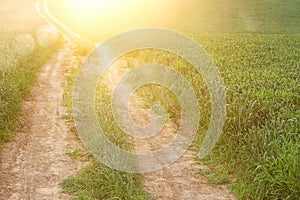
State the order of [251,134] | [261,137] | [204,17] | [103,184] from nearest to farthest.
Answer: [103,184]
[261,137]
[251,134]
[204,17]

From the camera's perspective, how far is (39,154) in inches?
445

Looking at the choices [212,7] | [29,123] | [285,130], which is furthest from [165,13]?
[285,130]

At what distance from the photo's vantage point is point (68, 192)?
31.0 feet

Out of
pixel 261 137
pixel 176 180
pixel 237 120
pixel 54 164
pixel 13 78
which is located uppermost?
pixel 13 78

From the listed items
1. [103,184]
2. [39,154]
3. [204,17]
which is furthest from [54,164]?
[204,17]

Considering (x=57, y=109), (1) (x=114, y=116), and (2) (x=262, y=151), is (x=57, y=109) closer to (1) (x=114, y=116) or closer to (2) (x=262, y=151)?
(1) (x=114, y=116)

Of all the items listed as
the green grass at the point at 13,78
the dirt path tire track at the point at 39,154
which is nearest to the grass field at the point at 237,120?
the green grass at the point at 13,78

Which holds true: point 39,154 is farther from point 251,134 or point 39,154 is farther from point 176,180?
point 251,134

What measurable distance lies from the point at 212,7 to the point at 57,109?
4395 centimetres

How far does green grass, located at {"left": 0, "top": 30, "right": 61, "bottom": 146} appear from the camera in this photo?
13015mm

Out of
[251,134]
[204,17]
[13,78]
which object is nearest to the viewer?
[251,134]

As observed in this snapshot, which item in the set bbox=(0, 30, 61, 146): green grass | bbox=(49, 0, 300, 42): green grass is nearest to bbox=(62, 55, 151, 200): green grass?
bbox=(0, 30, 61, 146): green grass

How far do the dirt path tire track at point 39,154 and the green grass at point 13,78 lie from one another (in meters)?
0.30

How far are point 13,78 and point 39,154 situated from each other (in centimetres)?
574
